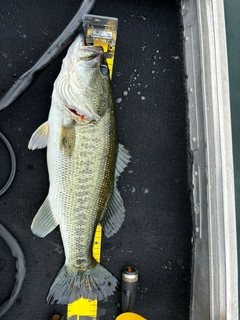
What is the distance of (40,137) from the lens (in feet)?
6.00

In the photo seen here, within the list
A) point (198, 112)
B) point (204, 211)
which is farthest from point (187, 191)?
point (198, 112)

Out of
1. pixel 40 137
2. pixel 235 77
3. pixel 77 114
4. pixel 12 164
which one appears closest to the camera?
pixel 77 114

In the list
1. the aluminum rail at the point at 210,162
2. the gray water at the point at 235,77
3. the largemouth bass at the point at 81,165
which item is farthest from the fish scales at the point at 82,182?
the gray water at the point at 235,77

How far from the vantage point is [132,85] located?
7.16 feet

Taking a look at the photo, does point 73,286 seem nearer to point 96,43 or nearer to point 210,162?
point 210,162

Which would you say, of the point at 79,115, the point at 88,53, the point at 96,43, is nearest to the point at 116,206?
the point at 79,115

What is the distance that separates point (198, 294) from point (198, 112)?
1.05 m

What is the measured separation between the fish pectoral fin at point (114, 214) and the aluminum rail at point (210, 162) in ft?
1.56

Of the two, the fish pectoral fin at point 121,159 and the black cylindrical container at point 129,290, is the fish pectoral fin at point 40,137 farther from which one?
the black cylindrical container at point 129,290

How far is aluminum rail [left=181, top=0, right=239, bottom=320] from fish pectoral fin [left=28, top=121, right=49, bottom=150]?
0.85 metres

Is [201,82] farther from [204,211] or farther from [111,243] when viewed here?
[111,243]

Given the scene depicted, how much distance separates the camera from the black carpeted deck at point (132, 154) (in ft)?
6.71

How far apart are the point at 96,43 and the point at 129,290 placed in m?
1.39

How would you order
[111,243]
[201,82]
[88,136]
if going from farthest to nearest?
[111,243] → [201,82] → [88,136]
